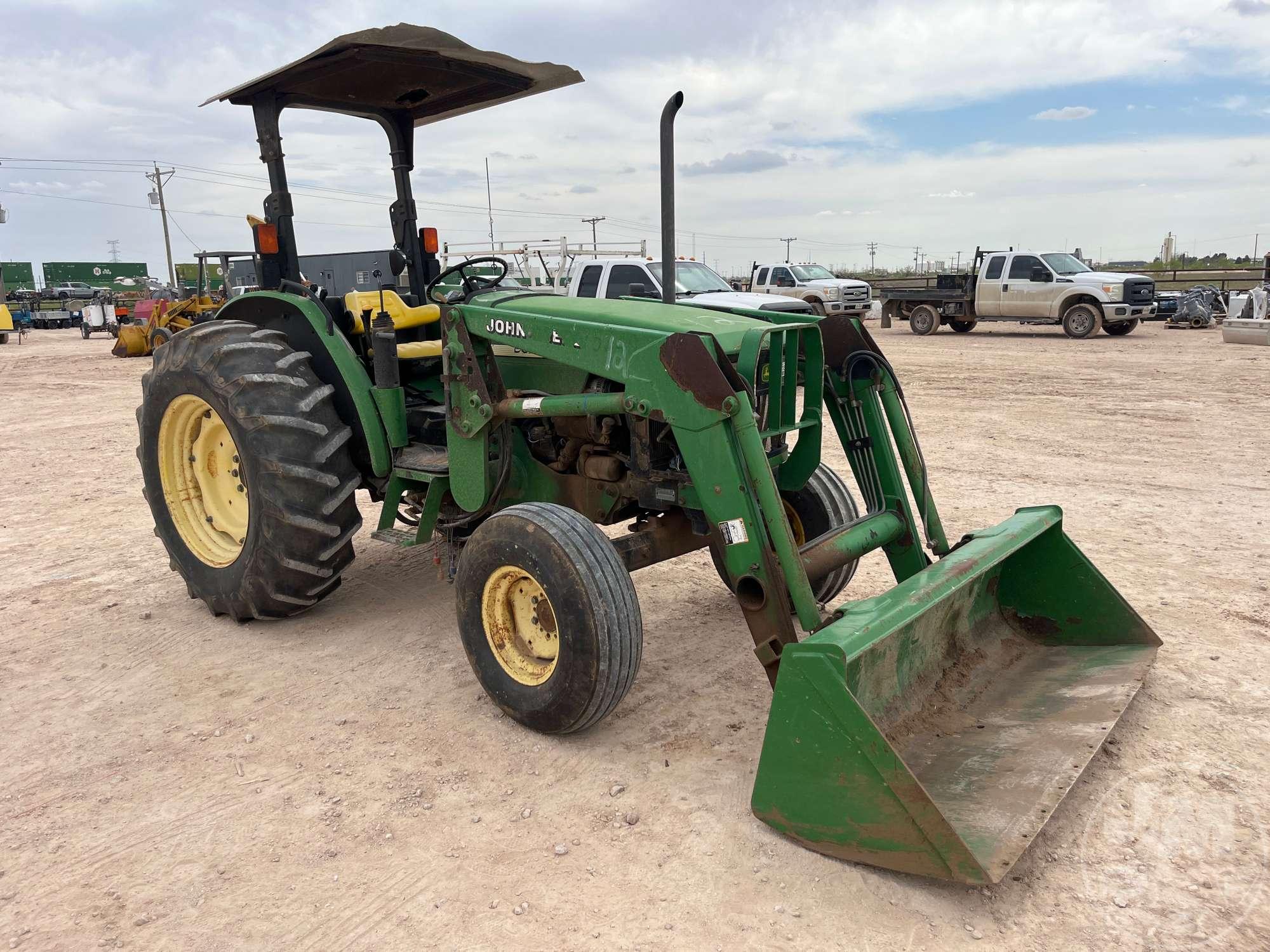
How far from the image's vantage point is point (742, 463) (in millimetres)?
3162

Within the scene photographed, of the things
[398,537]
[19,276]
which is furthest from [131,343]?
[19,276]

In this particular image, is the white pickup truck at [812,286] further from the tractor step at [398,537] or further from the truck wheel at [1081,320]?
the tractor step at [398,537]

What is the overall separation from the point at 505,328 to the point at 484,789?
1.86 metres

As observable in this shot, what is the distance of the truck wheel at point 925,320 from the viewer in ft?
72.8

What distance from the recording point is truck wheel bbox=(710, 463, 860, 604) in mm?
4348

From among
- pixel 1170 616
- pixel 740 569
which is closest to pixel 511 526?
pixel 740 569

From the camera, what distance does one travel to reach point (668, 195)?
415 centimetres

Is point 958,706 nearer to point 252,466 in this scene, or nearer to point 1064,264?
point 252,466

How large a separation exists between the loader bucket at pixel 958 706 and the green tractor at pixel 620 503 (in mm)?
10

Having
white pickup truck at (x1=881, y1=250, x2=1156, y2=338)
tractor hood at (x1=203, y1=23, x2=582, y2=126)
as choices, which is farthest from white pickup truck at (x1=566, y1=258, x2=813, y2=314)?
white pickup truck at (x1=881, y1=250, x2=1156, y2=338)

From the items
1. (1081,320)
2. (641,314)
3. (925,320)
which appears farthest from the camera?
(925,320)

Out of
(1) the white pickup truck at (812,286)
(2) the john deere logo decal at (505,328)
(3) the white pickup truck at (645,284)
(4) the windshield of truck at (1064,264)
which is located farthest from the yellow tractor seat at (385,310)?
(4) the windshield of truck at (1064,264)

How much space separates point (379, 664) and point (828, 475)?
2270 millimetres

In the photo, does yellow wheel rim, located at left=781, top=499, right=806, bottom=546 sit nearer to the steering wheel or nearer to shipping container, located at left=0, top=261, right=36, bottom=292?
the steering wheel
